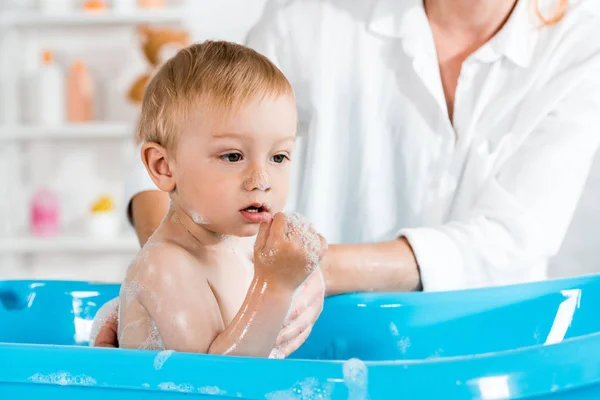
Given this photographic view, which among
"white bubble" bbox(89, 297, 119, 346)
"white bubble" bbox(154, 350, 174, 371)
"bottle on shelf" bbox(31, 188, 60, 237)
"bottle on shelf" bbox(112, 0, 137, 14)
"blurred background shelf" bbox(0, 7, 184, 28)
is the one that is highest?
"bottle on shelf" bbox(112, 0, 137, 14)

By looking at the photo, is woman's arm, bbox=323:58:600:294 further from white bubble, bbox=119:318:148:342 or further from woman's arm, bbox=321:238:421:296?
white bubble, bbox=119:318:148:342

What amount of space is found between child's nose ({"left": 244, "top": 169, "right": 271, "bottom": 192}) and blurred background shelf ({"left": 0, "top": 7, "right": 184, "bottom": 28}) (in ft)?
8.30

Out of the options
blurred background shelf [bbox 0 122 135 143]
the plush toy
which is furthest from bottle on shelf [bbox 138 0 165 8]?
blurred background shelf [bbox 0 122 135 143]

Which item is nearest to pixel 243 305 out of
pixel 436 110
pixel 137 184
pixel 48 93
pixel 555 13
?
pixel 137 184

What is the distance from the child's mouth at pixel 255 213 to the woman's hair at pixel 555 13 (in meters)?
0.83

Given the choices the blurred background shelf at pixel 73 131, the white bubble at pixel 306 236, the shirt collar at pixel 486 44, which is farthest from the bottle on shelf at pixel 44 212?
the white bubble at pixel 306 236

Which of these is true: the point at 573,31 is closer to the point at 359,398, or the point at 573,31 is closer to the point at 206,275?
the point at 206,275

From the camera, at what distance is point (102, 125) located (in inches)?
126

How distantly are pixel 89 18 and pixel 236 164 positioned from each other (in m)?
2.65

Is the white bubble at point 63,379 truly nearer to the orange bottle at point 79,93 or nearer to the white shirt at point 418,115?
the white shirt at point 418,115

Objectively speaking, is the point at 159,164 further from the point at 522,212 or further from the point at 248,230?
the point at 522,212

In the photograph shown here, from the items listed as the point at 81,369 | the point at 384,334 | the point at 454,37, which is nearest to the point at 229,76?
the point at 81,369

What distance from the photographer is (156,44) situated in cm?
305

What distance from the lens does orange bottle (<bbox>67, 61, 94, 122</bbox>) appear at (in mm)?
3201
